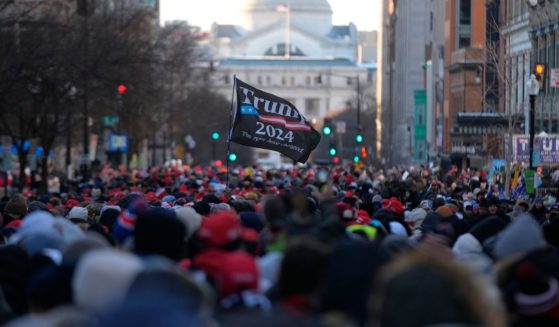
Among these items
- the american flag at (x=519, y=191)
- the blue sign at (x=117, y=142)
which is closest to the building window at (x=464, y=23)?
the blue sign at (x=117, y=142)

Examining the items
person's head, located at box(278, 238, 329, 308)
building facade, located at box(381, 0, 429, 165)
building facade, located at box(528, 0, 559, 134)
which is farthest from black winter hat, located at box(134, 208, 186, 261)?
building facade, located at box(381, 0, 429, 165)

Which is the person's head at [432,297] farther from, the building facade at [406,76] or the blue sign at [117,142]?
the building facade at [406,76]

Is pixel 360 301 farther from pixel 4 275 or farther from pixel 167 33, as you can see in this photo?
pixel 167 33

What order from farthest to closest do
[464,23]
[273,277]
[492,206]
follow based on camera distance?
[464,23]
[492,206]
[273,277]

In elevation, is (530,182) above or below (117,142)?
below

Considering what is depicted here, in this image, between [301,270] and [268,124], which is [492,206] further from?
[301,270]

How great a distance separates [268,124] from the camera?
2431 cm

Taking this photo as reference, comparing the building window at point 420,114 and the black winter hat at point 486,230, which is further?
the building window at point 420,114

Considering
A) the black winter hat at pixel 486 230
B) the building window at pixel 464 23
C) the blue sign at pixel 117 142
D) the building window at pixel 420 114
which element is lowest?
the black winter hat at pixel 486 230

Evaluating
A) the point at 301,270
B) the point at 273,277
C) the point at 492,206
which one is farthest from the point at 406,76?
the point at 301,270

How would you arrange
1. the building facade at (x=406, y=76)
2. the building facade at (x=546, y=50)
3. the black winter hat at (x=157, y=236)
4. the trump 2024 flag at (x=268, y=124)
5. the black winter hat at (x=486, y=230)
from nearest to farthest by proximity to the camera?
1. the black winter hat at (x=157, y=236)
2. the black winter hat at (x=486, y=230)
3. the trump 2024 flag at (x=268, y=124)
4. the building facade at (x=546, y=50)
5. the building facade at (x=406, y=76)

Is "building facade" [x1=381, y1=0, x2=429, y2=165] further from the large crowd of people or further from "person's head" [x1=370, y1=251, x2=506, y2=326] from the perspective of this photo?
"person's head" [x1=370, y1=251, x2=506, y2=326]

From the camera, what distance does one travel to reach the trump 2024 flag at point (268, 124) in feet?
78.3

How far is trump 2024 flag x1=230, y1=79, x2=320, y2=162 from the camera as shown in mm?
23875
